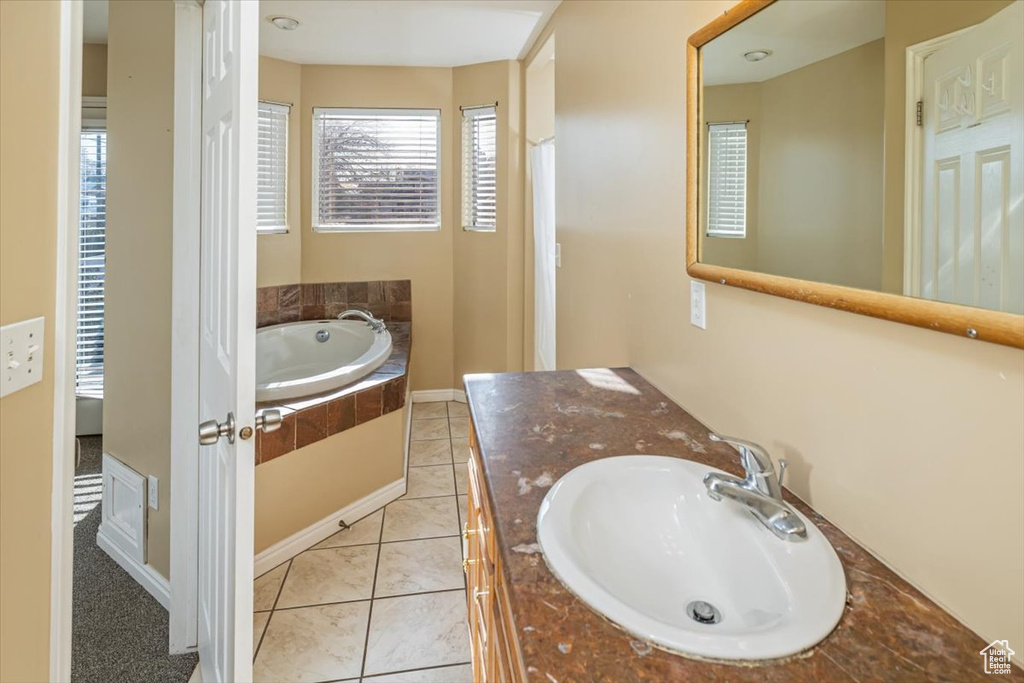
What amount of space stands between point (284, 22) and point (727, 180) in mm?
3083

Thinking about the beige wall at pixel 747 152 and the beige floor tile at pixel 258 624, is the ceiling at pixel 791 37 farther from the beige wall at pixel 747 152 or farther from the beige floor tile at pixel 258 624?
the beige floor tile at pixel 258 624

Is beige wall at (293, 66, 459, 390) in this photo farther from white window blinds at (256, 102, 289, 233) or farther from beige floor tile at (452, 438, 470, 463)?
beige floor tile at (452, 438, 470, 463)

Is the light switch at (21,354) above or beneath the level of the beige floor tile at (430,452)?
above

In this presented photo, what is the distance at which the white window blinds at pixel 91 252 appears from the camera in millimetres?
3488

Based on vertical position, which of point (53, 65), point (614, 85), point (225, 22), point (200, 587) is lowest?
point (200, 587)

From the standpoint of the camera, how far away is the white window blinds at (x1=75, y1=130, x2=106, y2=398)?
3488 mm

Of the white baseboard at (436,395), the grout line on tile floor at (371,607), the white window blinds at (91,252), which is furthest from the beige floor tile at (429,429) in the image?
the white window blinds at (91,252)

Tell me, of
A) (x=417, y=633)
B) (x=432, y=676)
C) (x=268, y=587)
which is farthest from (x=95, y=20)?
(x=432, y=676)

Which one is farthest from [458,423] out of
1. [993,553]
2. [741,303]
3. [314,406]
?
[993,553]

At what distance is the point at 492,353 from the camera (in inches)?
165

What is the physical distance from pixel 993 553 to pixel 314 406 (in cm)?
218

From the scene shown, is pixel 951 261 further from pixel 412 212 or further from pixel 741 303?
pixel 412 212

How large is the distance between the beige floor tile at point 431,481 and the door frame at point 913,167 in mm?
2455

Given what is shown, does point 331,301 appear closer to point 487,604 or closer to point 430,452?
point 430,452
